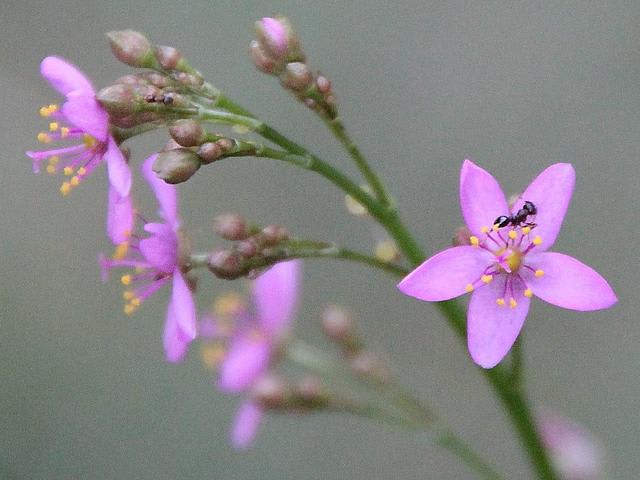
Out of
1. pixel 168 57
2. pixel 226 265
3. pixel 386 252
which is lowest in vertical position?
pixel 386 252

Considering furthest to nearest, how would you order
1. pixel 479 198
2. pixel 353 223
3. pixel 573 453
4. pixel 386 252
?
pixel 353 223 → pixel 573 453 → pixel 386 252 → pixel 479 198

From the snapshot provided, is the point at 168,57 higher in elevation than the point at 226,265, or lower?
higher

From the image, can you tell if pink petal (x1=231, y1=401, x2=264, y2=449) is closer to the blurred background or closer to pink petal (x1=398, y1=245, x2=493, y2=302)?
pink petal (x1=398, y1=245, x2=493, y2=302)

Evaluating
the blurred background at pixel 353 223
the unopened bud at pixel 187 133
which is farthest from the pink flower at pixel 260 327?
the blurred background at pixel 353 223

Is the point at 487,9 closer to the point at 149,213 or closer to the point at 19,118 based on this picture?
Result: the point at 149,213

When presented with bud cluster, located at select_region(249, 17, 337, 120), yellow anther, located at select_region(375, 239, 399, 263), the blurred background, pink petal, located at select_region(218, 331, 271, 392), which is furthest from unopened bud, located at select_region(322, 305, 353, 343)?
the blurred background

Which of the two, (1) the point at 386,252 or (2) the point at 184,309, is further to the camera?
(1) the point at 386,252

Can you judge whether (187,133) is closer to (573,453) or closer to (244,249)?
(244,249)

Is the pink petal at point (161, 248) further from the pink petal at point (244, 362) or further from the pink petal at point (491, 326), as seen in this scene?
the pink petal at point (244, 362)

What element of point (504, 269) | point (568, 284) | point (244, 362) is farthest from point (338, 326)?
point (568, 284)
